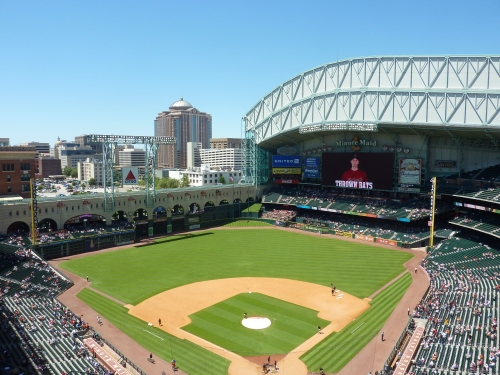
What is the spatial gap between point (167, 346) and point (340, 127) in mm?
50146

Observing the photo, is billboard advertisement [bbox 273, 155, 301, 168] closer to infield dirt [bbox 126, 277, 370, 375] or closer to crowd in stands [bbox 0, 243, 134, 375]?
infield dirt [bbox 126, 277, 370, 375]

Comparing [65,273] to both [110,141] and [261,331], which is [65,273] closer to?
[110,141]

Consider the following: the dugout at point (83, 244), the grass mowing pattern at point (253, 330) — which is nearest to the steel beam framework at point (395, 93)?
the dugout at point (83, 244)

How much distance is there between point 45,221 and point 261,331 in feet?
144

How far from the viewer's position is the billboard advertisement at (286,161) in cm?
8519

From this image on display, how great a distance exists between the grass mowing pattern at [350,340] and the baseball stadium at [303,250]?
0.15 metres

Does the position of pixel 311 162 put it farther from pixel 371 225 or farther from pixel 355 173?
pixel 371 225

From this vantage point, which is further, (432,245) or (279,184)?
(279,184)

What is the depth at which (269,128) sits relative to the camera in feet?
274

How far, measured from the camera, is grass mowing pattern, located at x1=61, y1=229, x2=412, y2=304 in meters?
44.0

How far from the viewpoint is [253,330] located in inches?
1266

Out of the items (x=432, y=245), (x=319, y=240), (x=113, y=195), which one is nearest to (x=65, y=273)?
(x=113, y=195)

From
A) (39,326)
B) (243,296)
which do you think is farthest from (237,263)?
(39,326)

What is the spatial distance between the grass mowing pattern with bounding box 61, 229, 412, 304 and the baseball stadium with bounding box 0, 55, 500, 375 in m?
0.34
